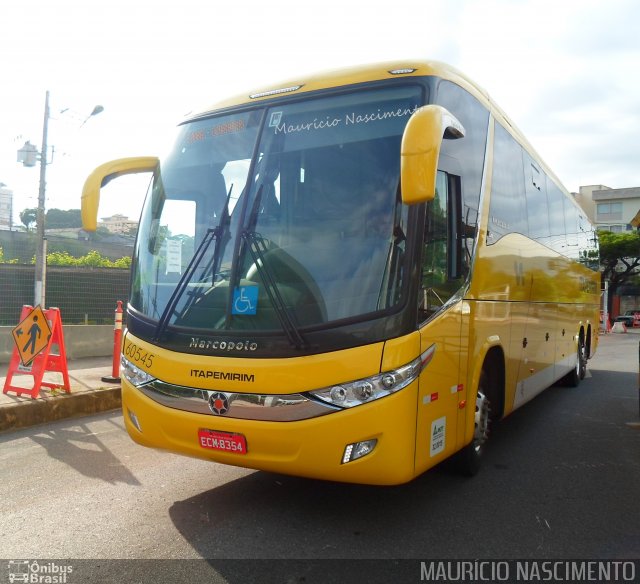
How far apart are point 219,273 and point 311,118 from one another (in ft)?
4.34

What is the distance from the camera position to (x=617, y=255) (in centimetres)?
5084

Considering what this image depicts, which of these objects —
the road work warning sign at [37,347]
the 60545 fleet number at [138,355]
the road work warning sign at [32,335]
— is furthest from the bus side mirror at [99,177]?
the road work warning sign at [32,335]

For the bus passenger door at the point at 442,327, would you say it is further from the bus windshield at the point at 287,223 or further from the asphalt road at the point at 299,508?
the asphalt road at the point at 299,508

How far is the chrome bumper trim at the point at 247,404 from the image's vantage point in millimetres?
3762

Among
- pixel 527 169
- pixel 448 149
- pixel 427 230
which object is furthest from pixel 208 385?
pixel 527 169

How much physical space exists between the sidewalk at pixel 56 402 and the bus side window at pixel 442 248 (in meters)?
5.36

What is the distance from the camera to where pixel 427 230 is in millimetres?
4145

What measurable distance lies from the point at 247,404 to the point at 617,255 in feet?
175

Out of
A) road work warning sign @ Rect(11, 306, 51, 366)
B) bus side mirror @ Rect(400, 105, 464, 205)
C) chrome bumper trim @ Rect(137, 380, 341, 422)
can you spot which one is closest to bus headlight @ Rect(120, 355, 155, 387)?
chrome bumper trim @ Rect(137, 380, 341, 422)

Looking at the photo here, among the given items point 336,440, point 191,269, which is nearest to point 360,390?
point 336,440

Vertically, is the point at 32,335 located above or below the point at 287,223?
below

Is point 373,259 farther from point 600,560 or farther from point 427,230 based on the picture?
point 600,560

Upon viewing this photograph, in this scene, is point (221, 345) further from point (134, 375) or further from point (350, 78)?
point (350, 78)

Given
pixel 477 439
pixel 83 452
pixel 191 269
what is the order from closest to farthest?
1. pixel 191 269
2. pixel 477 439
3. pixel 83 452
